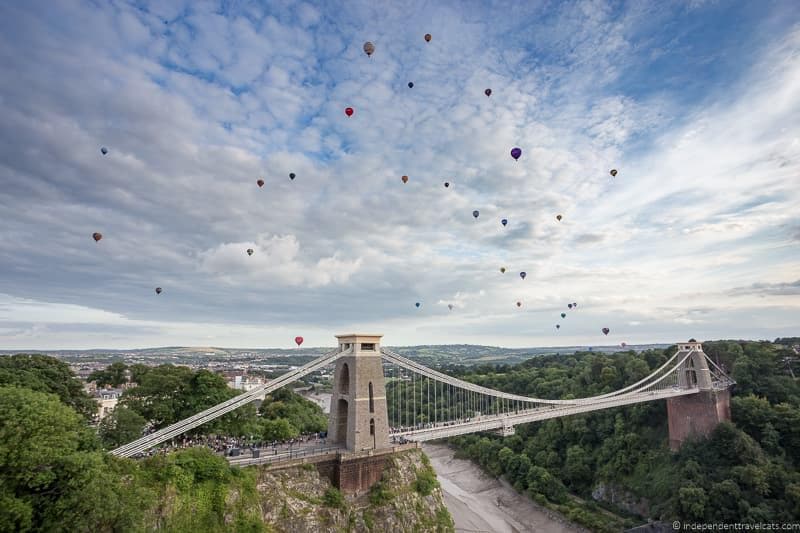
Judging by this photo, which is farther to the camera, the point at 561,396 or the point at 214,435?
the point at 561,396

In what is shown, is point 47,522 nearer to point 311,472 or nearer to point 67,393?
point 311,472

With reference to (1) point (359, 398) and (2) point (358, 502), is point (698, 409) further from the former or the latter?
(2) point (358, 502)

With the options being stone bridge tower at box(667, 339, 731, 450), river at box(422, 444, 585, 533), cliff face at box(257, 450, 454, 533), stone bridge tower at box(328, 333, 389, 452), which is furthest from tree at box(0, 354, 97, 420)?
stone bridge tower at box(667, 339, 731, 450)

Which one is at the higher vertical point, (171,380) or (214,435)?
(171,380)

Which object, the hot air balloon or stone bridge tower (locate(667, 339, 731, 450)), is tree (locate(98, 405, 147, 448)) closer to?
the hot air balloon

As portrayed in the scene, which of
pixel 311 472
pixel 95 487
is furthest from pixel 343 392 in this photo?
pixel 95 487

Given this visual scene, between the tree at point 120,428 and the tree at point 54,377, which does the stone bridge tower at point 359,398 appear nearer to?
the tree at point 120,428

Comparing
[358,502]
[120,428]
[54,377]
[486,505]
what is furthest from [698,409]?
[54,377]
